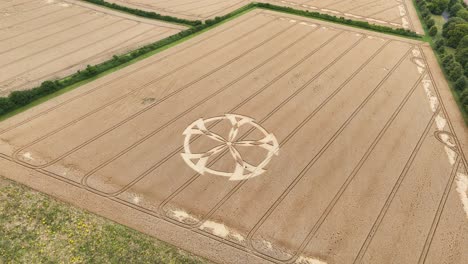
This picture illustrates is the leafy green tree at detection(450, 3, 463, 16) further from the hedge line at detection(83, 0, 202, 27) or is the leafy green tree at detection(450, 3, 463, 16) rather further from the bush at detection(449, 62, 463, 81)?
the hedge line at detection(83, 0, 202, 27)

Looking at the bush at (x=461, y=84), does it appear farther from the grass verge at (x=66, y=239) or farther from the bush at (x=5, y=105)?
the bush at (x=5, y=105)

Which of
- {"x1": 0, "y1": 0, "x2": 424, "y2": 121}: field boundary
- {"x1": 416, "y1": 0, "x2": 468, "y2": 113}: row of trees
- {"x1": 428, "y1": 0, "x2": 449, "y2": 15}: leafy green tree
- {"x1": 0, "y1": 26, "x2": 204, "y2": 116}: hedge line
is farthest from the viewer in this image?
Answer: {"x1": 428, "y1": 0, "x2": 449, "y2": 15}: leafy green tree

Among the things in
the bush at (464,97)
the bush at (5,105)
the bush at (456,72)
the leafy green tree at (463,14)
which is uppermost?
the leafy green tree at (463,14)

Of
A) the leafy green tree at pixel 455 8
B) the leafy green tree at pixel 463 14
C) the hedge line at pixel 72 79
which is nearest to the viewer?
the hedge line at pixel 72 79

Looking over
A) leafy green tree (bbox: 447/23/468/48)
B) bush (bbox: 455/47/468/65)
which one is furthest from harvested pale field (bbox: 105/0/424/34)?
bush (bbox: 455/47/468/65)

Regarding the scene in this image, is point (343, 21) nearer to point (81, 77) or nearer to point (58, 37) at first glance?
point (81, 77)

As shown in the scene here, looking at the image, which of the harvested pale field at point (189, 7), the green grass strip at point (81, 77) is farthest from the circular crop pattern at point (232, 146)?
the harvested pale field at point (189, 7)
